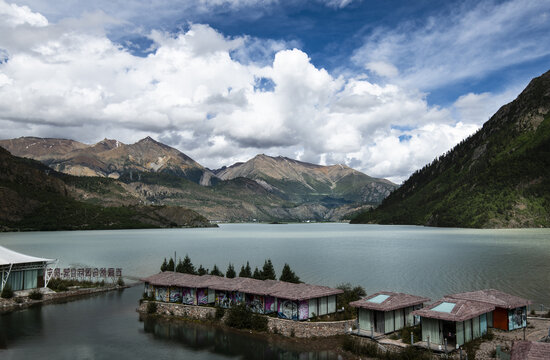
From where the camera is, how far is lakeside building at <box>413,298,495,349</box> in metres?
31.2

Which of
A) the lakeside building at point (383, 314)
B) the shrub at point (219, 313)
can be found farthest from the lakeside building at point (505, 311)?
the shrub at point (219, 313)

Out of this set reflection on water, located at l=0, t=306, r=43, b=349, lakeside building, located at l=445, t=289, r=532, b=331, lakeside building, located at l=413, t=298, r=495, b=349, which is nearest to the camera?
lakeside building, located at l=413, t=298, r=495, b=349

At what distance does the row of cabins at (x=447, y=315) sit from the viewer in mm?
31547

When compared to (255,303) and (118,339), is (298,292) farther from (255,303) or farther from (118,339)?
(118,339)

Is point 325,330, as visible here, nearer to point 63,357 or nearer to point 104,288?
point 63,357

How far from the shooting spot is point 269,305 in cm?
4272

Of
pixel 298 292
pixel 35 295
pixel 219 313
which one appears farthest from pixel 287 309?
pixel 35 295

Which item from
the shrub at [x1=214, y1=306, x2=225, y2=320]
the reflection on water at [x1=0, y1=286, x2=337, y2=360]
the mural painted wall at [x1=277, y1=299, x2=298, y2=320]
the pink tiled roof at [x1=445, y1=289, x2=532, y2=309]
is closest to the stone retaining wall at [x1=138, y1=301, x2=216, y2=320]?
the shrub at [x1=214, y1=306, x2=225, y2=320]

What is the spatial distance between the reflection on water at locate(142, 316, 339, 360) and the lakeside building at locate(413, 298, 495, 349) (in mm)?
7756

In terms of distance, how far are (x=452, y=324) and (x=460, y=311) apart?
1213mm

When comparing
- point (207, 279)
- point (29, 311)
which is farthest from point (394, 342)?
point (29, 311)

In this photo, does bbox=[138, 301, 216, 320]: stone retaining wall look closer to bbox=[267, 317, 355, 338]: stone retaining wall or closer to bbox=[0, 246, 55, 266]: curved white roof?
bbox=[267, 317, 355, 338]: stone retaining wall

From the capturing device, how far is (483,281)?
68.4m

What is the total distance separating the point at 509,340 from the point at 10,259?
190ft
